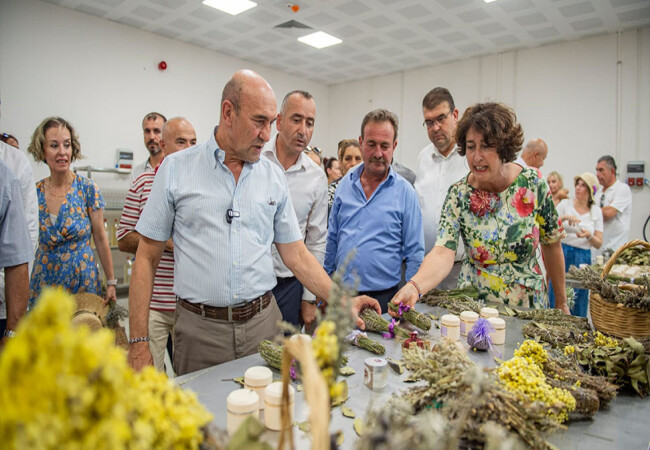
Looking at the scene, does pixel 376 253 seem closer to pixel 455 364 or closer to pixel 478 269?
pixel 478 269

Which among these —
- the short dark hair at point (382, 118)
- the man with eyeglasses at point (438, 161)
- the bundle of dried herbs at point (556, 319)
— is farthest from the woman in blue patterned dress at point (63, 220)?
the bundle of dried herbs at point (556, 319)

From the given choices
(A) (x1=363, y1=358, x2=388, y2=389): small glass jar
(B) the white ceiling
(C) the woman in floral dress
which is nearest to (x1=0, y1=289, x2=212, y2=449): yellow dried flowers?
(A) (x1=363, y1=358, x2=388, y2=389): small glass jar

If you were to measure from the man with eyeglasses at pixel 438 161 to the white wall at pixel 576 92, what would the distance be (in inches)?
142

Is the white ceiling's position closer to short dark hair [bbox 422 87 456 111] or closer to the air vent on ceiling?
A: the air vent on ceiling

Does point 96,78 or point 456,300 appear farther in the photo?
point 96,78

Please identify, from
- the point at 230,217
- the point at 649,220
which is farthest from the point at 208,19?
the point at 649,220

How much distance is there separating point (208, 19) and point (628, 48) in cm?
660

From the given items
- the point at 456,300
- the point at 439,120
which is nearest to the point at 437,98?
the point at 439,120

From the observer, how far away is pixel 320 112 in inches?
403

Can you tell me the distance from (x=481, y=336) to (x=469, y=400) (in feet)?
2.57

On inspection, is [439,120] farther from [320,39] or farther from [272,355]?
[320,39]

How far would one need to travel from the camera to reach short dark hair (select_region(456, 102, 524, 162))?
202 centimetres

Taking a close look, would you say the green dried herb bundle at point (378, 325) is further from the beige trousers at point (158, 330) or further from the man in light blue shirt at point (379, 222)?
the beige trousers at point (158, 330)

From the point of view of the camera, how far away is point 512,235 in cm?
208
